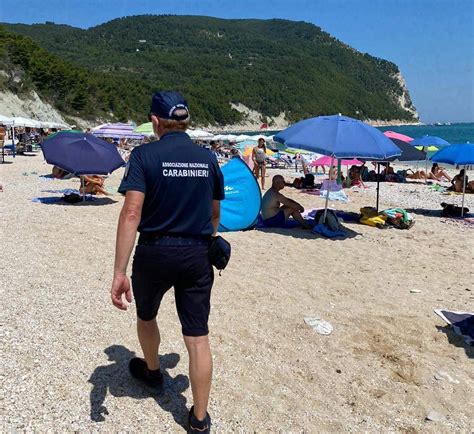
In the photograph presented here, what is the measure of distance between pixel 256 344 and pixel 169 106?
2.32 m

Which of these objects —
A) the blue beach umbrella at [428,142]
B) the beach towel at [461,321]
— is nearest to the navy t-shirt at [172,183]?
the beach towel at [461,321]

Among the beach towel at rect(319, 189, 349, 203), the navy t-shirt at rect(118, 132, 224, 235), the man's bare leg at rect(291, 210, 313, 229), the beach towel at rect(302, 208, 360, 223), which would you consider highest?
the navy t-shirt at rect(118, 132, 224, 235)

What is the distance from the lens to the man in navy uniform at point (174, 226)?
9.01ft

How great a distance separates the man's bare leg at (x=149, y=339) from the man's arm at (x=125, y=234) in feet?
1.34

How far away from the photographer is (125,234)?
276 cm

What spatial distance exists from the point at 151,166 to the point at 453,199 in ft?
47.7

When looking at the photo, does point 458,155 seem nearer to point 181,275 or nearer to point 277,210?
point 277,210

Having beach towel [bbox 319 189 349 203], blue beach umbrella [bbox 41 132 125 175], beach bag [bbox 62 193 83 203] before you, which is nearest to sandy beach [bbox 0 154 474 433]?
blue beach umbrella [bbox 41 132 125 175]

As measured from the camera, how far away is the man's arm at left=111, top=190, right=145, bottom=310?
272cm

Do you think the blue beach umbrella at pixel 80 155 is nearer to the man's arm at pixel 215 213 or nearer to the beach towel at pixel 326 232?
the beach towel at pixel 326 232

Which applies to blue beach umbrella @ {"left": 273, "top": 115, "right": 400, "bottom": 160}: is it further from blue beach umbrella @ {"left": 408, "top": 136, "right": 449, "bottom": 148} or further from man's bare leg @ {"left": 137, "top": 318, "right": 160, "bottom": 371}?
blue beach umbrella @ {"left": 408, "top": 136, "right": 449, "bottom": 148}

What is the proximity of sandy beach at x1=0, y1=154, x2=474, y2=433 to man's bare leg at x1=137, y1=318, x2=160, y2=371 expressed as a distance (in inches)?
9.2

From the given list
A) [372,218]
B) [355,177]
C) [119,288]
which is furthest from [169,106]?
[355,177]

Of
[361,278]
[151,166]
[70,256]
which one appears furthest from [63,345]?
[361,278]
